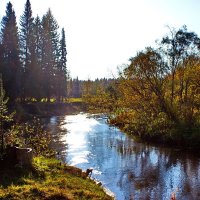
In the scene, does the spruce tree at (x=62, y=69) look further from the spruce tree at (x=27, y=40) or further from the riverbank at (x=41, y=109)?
the spruce tree at (x=27, y=40)

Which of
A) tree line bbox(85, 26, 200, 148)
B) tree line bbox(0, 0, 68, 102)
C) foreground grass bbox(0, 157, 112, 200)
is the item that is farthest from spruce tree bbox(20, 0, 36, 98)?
foreground grass bbox(0, 157, 112, 200)

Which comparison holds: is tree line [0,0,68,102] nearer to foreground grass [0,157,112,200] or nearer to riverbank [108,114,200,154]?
riverbank [108,114,200,154]

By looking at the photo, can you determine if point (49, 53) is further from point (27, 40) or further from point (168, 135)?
point (168, 135)

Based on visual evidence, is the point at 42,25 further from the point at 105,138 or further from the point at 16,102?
the point at 105,138

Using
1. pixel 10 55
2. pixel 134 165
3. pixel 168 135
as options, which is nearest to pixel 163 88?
pixel 168 135

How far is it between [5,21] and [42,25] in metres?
9.25

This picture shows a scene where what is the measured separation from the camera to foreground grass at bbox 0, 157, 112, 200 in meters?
10.4

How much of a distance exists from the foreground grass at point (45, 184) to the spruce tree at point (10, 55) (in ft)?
112

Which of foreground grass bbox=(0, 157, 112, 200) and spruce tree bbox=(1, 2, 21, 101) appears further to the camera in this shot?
spruce tree bbox=(1, 2, 21, 101)

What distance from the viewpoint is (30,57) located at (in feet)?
186

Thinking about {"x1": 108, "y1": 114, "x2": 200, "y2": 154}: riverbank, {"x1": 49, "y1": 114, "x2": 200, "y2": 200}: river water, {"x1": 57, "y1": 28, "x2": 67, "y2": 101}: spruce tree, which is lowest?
{"x1": 49, "y1": 114, "x2": 200, "y2": 200}: river water

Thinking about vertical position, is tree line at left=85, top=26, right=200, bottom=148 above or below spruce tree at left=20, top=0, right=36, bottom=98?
below

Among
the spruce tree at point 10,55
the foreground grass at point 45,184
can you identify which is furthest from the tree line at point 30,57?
the foreground grass at point 45,184

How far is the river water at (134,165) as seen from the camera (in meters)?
14.4
